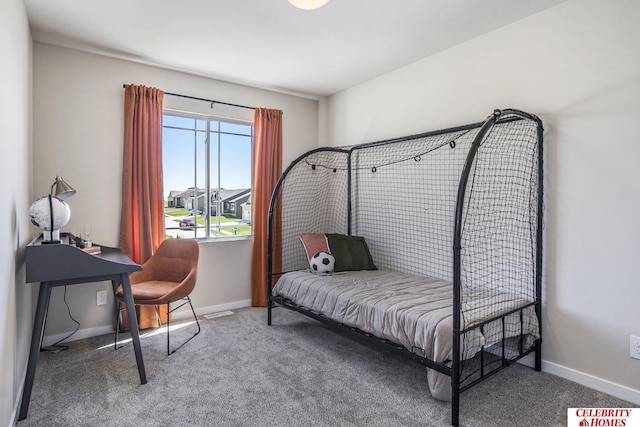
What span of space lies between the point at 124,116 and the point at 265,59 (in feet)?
4.34

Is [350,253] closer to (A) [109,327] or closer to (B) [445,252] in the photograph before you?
(B) [445,252]

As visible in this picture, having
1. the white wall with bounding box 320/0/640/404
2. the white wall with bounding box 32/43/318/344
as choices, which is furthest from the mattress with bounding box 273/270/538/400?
the white wall with bounding box 32/43/318/344

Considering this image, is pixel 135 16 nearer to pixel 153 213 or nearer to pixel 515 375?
pixel 153 213

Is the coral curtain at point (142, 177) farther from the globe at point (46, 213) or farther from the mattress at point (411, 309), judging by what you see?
the mattress at point (411, 309)

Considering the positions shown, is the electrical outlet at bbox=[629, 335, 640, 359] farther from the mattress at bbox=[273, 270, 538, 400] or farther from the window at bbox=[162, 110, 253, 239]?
the window at bbox=[162, 110, 253, 239]

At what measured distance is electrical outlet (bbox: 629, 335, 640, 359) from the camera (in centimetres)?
207

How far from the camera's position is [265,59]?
3242 mm

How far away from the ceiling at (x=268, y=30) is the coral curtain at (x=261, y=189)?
58cm

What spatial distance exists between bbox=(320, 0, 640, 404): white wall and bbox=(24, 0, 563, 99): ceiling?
0.28 metres

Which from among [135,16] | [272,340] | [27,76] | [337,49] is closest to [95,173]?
[27,76]

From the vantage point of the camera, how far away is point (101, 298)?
10.2ft

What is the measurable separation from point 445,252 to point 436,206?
1.30 ft

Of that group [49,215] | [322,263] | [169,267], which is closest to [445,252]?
[322,263]

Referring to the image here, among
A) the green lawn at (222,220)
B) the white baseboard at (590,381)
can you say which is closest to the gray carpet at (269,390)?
the white baseboard at (590,381)
